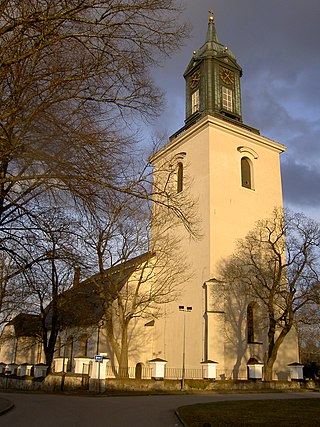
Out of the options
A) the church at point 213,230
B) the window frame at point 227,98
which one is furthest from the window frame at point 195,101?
the window frame at point 227,98

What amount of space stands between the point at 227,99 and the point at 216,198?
25.3 feet

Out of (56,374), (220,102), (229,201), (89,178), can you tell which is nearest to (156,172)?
(89,178)

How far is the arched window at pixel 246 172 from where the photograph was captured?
96.8 ft

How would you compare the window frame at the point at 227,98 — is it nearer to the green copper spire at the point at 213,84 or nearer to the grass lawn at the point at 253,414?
the green copper spire at the point at 213,84

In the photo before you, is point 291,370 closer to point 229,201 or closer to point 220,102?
point 229,201

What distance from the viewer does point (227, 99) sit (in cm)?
3077

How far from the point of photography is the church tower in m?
24.4

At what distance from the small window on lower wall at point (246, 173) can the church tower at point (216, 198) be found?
65 millimetres

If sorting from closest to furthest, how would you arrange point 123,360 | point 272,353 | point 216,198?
point 123,360, point 272,353, point 216,198

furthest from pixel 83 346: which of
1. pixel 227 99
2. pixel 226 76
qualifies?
pixel 226 76

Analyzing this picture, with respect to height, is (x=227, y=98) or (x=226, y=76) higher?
(x=226, y=76)

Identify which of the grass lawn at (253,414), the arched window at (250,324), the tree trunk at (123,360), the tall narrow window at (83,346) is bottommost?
the grass lawn at (253,414)

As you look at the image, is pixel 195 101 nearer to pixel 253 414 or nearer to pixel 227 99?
pixel 227 99

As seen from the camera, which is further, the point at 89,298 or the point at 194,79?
the point at 194,79
